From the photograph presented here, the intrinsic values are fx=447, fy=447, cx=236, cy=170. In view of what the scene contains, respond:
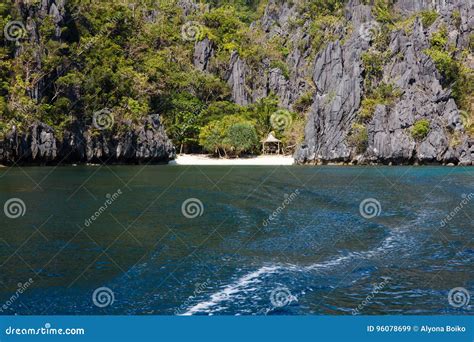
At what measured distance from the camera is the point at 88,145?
7212cm

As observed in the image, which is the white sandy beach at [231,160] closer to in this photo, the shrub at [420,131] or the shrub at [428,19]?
the shrub at [420,131]

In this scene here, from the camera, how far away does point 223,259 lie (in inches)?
696

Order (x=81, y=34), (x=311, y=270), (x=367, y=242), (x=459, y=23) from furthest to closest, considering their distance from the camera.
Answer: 1. (x=459, y=23)
2. (x=81, y=34)
3. (x=367, y=242)
4. (x=311, y=270)

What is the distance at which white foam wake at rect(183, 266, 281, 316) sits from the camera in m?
12.6

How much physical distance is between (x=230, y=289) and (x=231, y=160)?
6798 cm

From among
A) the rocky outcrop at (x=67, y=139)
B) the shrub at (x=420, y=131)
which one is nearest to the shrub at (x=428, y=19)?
the shrub at (x=420, y=131)

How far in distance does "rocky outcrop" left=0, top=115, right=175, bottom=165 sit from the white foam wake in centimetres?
5672

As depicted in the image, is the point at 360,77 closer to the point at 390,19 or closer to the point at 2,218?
the point at 390,19

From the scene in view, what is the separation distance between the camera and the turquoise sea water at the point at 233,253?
1303 centimetres

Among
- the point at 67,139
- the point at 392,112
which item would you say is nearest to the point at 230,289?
the point at 67,139

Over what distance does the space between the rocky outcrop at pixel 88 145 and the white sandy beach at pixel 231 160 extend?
9.08ft

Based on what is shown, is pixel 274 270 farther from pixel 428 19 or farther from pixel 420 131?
pixel 428 19
